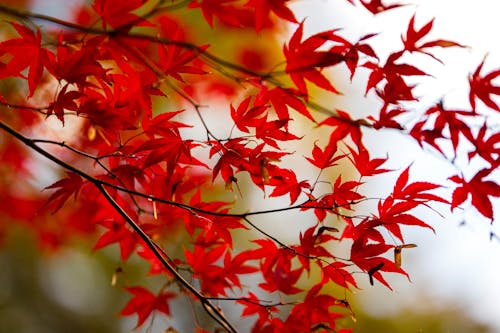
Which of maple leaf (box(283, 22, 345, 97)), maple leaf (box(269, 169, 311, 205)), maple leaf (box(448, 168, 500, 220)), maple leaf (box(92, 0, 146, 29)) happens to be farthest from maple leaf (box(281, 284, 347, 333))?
maple leaf (box(92, 0, 146, 29))

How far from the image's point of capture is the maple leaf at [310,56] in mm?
1093

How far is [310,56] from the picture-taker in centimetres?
110

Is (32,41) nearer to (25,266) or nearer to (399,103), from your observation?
(399,103)

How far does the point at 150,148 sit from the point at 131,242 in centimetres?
46

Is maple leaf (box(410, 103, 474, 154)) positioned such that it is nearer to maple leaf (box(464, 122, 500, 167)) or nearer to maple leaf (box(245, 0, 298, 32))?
maple leaf (box(464, 122, 500, 167))

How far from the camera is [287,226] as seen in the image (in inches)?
208

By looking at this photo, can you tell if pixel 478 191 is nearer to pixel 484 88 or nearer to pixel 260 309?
pixel 484 88

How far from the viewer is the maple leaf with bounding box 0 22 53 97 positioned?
113 cm

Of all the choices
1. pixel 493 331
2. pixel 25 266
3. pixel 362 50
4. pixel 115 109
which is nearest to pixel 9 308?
pixel 25 266

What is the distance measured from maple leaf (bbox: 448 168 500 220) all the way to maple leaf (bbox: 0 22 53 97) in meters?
0.88

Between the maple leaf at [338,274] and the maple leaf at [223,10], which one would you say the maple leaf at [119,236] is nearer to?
the maple leaf at [338,274]

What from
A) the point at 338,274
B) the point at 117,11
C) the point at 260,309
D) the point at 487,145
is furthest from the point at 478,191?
the point at 117,11

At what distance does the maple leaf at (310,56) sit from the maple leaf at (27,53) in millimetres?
493

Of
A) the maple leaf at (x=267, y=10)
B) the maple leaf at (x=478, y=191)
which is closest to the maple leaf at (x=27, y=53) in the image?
the maple leaf at (x=267, y=10)
